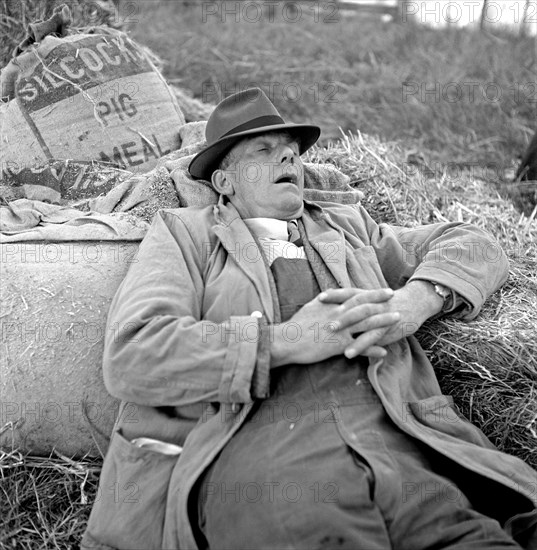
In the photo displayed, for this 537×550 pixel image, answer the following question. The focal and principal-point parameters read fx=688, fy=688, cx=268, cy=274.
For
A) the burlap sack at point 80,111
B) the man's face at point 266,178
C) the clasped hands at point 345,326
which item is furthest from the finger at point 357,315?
the burlap sack at point 80,111

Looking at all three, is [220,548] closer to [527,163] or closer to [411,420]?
[411,420]

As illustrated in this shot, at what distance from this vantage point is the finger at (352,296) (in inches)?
88.4

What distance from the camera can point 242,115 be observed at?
2678mm

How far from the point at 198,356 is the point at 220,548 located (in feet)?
1.79

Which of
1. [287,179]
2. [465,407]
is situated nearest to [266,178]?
[287,179]

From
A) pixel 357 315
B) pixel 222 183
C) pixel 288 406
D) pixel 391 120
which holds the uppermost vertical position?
pixel 222 183

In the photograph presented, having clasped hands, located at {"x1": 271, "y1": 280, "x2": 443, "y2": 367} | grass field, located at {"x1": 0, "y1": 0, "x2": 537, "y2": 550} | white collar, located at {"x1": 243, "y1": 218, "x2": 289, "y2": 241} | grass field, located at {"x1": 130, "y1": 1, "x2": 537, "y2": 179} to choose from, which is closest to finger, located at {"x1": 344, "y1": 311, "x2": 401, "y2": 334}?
clasped hands, located at {"x1": 271, "y1": 280, "x2": 443, "y2": 367}

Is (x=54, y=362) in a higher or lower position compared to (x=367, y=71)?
higher

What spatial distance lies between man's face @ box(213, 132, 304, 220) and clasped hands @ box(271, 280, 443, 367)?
1.70ft

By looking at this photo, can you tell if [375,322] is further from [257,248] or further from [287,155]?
[287,155]

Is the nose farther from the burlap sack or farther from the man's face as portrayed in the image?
the burlap sack

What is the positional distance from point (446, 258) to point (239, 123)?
943 mm

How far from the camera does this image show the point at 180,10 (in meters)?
7.73

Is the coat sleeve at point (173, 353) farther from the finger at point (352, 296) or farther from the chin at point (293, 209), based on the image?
the chin at point (293, 209)
